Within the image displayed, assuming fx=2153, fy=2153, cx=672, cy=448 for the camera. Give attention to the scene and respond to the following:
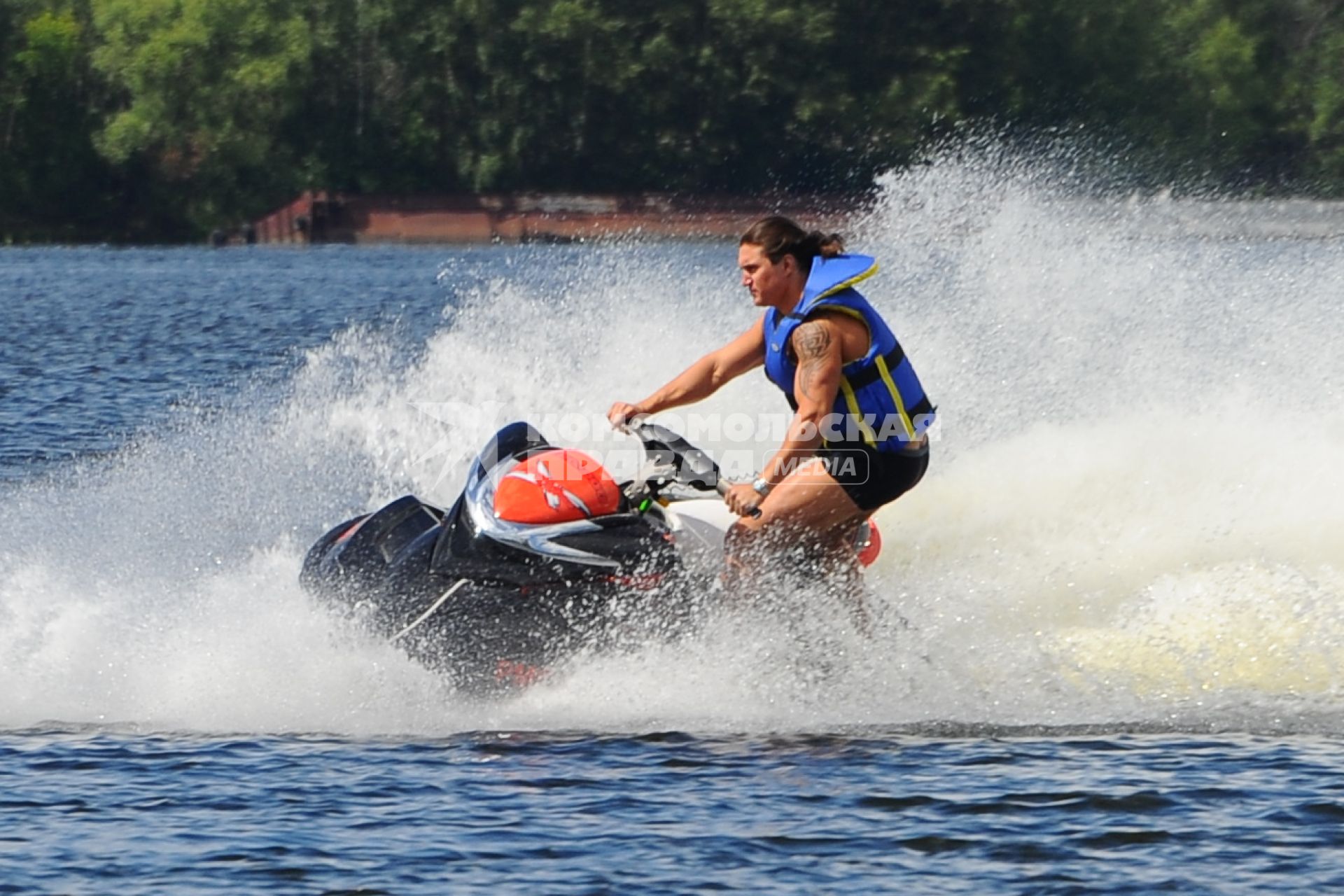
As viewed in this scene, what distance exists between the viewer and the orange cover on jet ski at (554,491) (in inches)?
289

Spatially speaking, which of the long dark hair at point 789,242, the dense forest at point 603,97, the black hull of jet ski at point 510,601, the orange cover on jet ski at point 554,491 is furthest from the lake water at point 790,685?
the dense forest at point 603,97

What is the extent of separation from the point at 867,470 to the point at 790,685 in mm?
860

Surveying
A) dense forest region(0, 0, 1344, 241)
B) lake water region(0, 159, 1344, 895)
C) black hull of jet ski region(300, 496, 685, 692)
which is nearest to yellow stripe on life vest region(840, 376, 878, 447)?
lake water region(0, 159, 1344, 895)

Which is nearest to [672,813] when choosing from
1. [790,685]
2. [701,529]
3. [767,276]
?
[790,685]

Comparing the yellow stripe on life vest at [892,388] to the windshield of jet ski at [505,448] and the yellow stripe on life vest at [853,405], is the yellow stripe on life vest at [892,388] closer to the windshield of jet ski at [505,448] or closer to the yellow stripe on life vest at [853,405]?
the yellow stripe on life vest at [853,405]

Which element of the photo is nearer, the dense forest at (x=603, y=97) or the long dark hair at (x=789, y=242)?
the long dark hair at (x=789, y=242)

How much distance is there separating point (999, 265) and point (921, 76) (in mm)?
49962

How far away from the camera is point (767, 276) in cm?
707

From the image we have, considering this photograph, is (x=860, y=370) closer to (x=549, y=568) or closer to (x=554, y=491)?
(x=554, y=491)

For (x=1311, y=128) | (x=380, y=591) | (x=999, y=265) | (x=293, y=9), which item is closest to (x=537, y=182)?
(x=293, y=9)

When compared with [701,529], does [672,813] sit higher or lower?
lower

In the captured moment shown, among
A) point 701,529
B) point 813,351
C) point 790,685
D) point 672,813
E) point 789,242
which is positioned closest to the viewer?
point 672,813

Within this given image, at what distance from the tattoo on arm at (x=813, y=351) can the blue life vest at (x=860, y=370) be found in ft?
0.24

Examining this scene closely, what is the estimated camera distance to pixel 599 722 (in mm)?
7527
